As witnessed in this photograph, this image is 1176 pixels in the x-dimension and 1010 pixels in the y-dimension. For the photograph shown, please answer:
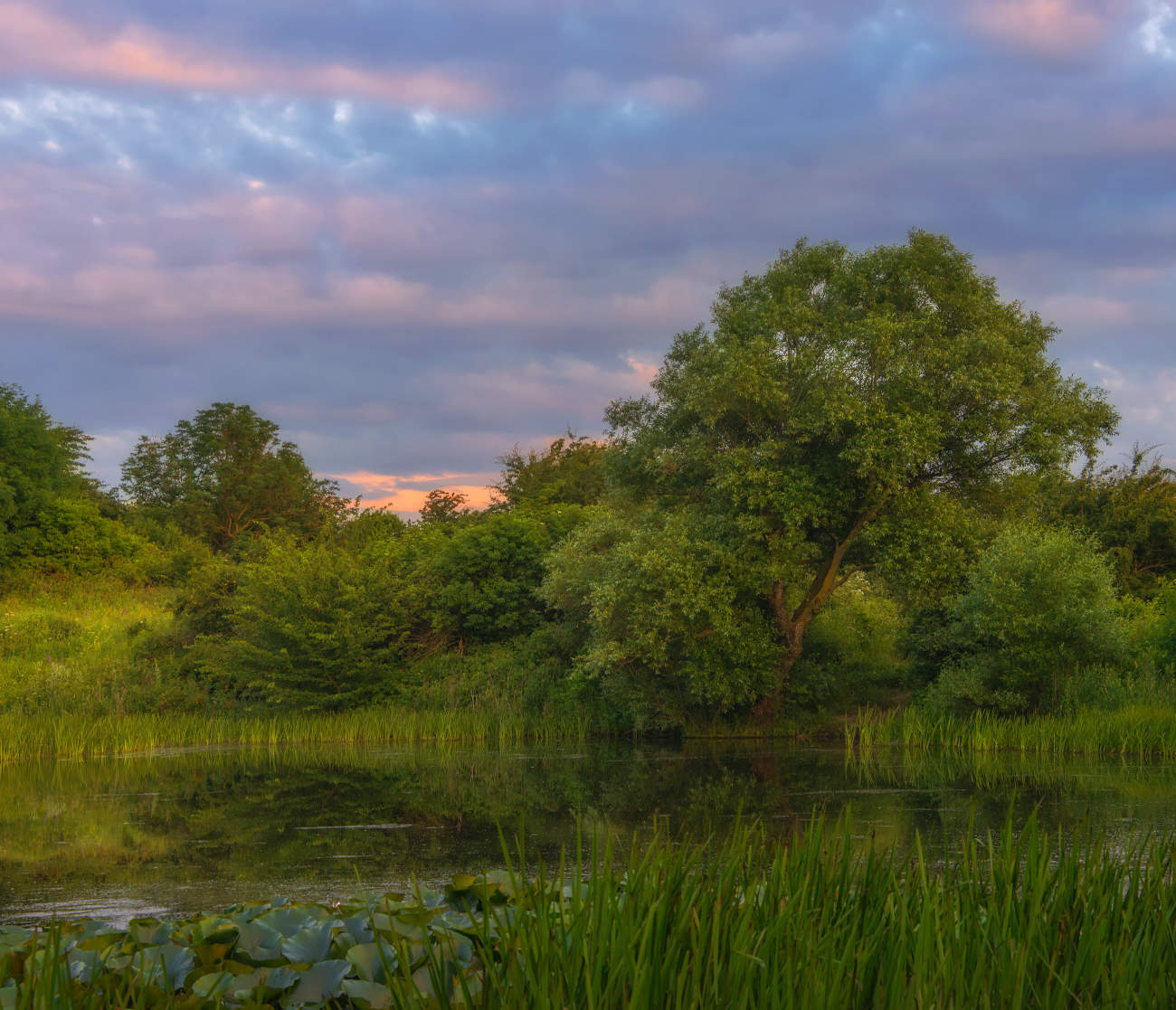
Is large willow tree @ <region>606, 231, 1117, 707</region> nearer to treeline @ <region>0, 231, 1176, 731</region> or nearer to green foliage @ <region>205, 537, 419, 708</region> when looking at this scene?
treeline @ <region>0, 231, 1176, 731</region>

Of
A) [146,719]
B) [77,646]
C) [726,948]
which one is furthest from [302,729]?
[726,948]

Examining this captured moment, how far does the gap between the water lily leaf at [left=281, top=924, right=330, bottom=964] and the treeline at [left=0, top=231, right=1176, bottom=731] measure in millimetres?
14569

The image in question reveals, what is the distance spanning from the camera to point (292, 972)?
3283mm

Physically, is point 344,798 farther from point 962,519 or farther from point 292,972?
point 962,519

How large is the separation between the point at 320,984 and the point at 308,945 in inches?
10.8

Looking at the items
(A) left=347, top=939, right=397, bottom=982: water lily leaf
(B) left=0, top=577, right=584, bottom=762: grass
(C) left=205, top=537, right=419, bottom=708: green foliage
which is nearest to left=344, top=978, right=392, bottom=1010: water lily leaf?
(A) left=347, top=939, right=397, bottom=982: water lily leaf

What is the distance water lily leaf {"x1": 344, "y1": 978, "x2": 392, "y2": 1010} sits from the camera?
3.13 m

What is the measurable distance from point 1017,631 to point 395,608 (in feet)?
44.6

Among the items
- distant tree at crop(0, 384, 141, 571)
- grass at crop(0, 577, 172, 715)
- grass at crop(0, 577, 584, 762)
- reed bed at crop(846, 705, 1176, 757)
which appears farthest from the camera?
distant tree at crop(0, 384, 141, 571)

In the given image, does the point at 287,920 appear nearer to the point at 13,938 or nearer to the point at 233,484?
the point at 13,938

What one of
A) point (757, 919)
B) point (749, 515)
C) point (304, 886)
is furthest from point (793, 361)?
point (757, 919)

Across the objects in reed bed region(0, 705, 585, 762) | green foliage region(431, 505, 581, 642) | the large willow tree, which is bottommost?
reed bed region(0, 705, 585, 762)

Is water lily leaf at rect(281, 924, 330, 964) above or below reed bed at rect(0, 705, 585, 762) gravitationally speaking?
above

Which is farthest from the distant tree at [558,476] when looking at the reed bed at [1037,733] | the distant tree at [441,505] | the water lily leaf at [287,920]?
the water lily leaf at [287,920]
